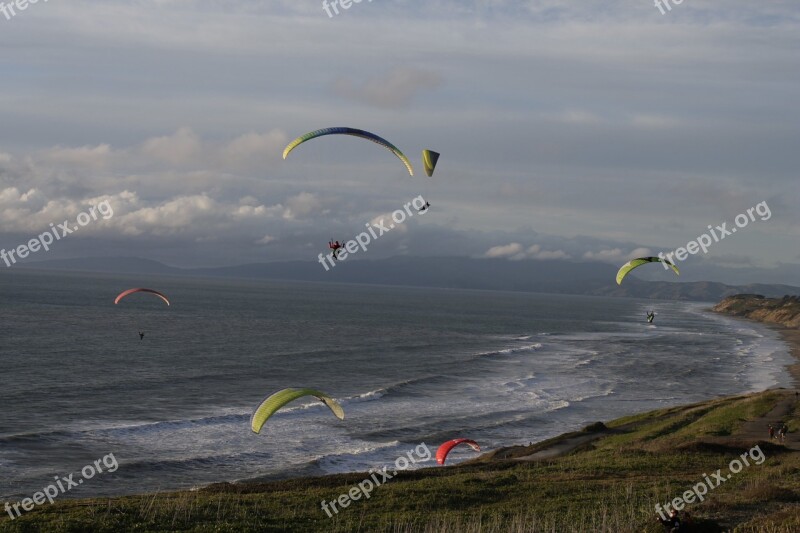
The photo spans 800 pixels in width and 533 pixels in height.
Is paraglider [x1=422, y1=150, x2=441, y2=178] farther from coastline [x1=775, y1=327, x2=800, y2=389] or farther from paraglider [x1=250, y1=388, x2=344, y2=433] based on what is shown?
coastline [x1=775, y1=327, x2=800, y2=389]

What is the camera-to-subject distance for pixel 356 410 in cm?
6241

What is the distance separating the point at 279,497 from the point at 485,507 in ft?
28.6

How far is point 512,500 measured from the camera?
1126 inches

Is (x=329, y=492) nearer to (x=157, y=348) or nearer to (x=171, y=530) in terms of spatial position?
(x=171, y=530)

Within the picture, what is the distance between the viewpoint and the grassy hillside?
23.2 metres

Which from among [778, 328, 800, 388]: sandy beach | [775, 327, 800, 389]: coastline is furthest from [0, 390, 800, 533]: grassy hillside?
[778, 328, 800, 388]: sandy beach

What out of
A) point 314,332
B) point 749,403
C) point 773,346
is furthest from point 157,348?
point 773,346

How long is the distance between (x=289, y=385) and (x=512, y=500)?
47602mm

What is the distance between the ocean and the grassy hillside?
9.94m

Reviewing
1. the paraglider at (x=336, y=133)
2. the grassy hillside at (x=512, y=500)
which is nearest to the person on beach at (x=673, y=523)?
the grassy hillside at (x=512, y=500)

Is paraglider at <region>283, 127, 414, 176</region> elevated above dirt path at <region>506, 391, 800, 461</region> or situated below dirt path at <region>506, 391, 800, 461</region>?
above

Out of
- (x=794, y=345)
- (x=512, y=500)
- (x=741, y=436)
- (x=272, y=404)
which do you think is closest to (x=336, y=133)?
(x=272, y=404)

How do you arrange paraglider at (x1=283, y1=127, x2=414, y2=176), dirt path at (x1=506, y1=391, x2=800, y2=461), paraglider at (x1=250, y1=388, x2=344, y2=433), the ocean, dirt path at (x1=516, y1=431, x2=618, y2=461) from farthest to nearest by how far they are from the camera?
the ocean
dirt path at (x1=516, y1=431, x2=618, y2=461)
dirt path at (x1=506, y1=391, x2=800, y2=461)
paraglider at (x1=283, y1=127, x2=414, y2=176)
paraglider at (x1=250, y1=388, x2=344, y2=433)

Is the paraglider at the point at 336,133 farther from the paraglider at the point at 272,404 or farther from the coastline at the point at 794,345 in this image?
the coastline at the point at 794,345
